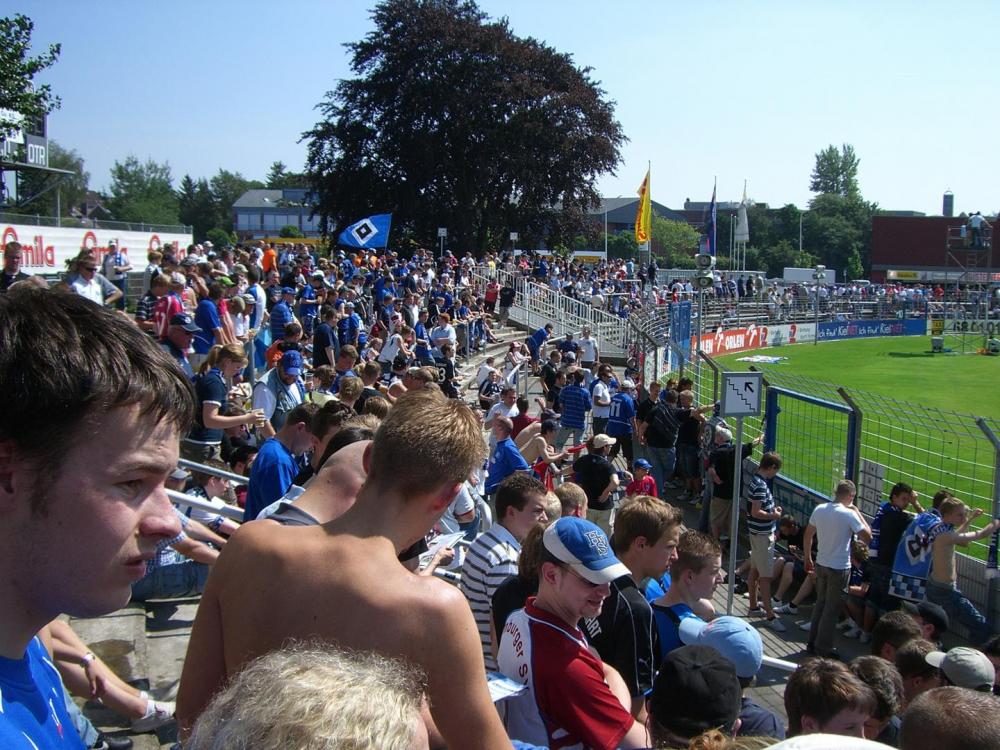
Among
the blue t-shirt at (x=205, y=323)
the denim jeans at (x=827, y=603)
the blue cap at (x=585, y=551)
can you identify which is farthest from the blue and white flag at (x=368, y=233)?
the blue cap at (x=585, y=551)

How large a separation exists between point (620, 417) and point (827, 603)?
6576 mm

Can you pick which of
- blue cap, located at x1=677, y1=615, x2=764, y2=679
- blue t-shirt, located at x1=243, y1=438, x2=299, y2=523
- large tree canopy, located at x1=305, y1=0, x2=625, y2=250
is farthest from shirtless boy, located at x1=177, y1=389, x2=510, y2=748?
large tree canopy, located at x1=305, y1=0, x2=625, y2=250

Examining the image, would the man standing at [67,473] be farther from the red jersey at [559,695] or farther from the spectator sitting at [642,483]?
the spectator sitting at [642,483]

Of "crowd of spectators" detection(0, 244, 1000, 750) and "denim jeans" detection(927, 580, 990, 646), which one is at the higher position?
"crowd of spectators" detection(0, 244, 1000, 750)

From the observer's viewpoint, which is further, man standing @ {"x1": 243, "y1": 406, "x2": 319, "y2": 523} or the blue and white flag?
the blue and white flag

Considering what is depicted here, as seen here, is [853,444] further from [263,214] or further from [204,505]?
[263,214]

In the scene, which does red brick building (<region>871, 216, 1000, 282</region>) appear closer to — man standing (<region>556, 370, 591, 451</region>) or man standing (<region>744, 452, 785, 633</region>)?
man standing (<region>556, 370, 591, 451</region>)

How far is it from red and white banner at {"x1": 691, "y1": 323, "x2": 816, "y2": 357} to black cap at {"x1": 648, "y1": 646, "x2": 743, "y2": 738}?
36.1m

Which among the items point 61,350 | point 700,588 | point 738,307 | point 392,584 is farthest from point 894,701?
point 738,307

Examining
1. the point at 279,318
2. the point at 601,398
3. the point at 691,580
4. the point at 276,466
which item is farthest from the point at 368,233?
the point at 691,580

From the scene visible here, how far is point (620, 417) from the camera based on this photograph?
15.2 m

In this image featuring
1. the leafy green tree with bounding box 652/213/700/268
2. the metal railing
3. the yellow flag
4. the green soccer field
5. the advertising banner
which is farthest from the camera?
the leafy green tree with bounding box 652/213/700/268

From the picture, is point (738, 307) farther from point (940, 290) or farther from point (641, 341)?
point (940, 290)

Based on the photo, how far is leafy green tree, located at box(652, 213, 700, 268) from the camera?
11412 centimetres
